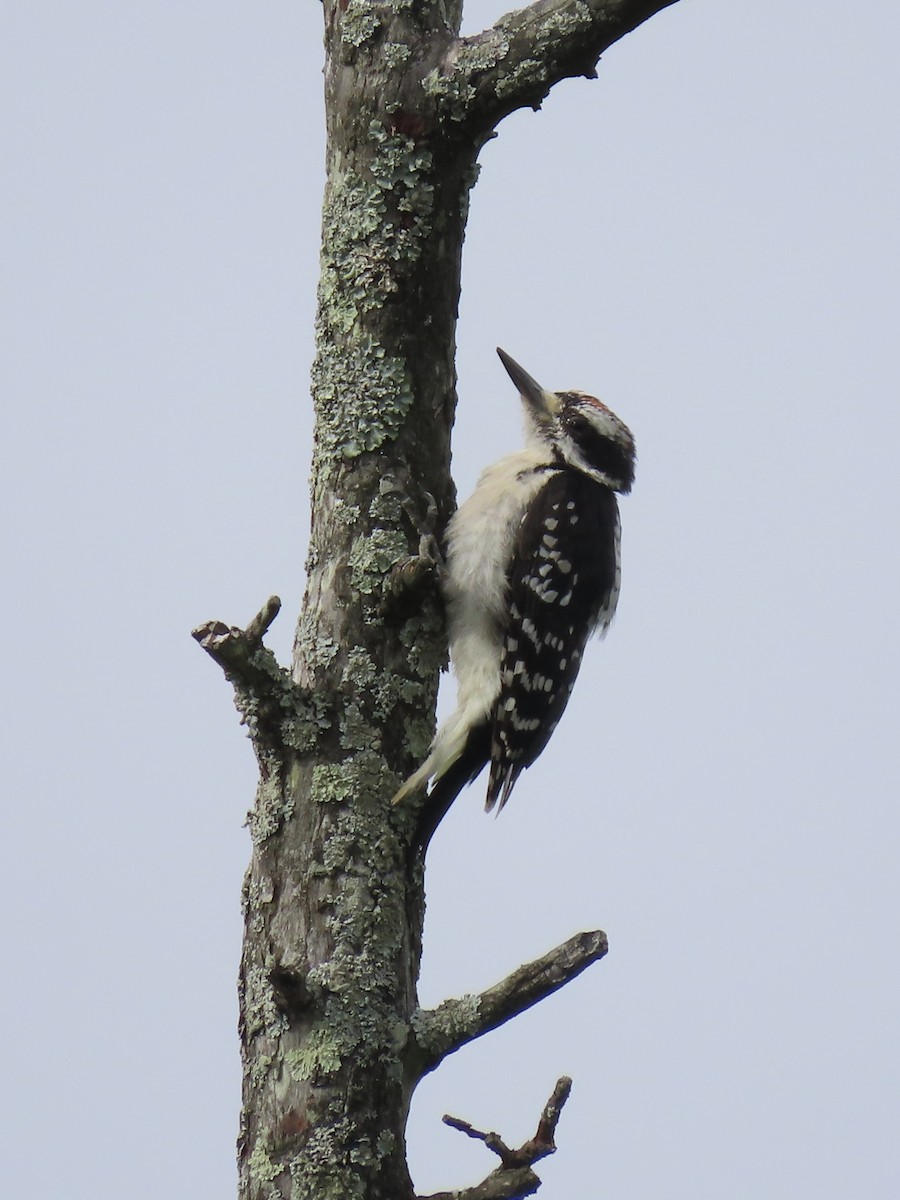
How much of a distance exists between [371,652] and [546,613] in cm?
106

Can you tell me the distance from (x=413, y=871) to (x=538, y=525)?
1.37 m

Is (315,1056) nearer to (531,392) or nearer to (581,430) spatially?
(581,430)

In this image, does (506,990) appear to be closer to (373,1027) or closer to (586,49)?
(373,1027)

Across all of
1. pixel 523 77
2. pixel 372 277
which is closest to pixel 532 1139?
pixel 372 277

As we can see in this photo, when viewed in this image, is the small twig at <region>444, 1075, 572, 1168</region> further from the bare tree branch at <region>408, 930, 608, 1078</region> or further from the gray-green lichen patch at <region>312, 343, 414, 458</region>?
the gray-green lichen patch at <region>312, 343, 414, 458</region>

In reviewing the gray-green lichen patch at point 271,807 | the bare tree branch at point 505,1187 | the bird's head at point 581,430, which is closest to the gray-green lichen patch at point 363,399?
the gray-green lichen patch at point 271,807

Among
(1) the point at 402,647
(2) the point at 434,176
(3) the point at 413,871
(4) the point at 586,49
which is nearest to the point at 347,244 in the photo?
(2) the point at 434,176

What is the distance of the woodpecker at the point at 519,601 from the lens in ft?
12.8

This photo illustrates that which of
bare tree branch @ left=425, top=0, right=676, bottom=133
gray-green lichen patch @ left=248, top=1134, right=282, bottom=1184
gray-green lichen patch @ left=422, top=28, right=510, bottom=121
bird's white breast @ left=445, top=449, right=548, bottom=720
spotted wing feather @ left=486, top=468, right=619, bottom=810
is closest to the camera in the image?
gray-green lichen patch @ left=248, top=1134, right=282, bottom=1184

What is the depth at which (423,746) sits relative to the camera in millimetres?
3330

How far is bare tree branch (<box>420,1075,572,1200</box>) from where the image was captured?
298 centimetres

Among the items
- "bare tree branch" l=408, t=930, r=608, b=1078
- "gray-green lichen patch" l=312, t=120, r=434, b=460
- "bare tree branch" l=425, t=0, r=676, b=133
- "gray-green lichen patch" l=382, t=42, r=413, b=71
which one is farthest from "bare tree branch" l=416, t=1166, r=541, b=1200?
"gray-green lichen patch" l=382, t=42, r=413, b=71

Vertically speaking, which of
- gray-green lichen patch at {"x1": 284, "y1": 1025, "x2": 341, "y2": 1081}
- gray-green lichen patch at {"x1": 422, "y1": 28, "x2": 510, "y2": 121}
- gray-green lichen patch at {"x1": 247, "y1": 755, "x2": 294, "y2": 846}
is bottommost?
gray-green lichen patch at {"x1": 284, "y1": 1025, "x2": 341, "y2": 1081}

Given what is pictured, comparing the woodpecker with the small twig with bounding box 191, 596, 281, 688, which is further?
the woodpecker
